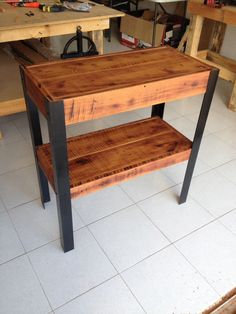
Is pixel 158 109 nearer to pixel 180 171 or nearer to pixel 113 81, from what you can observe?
pixel 180 171

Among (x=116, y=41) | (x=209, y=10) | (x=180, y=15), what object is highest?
(x=209, y=10)

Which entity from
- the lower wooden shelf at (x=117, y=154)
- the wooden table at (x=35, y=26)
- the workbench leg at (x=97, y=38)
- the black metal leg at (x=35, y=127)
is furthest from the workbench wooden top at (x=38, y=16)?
the lower wooden shelf at (x=117, y=154)

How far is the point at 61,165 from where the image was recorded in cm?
108

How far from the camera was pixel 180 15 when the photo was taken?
3881mm

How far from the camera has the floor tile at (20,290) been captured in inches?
45.7

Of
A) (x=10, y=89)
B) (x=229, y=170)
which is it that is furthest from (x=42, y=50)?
(x=229, y=170)

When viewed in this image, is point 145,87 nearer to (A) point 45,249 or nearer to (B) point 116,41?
(A) point 45,249

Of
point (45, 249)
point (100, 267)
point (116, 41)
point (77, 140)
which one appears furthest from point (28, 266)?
point (116, 41)

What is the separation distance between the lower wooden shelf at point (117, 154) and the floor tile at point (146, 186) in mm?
355

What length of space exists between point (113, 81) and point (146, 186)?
831mm

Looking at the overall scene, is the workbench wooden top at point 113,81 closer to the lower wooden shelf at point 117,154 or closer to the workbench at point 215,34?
the lower wooden shelf at point 117,154

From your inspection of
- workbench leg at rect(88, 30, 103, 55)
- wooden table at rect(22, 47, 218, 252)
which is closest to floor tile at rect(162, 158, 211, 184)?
wooden table at rect(22, 47, 218, 252)

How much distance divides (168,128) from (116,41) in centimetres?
304

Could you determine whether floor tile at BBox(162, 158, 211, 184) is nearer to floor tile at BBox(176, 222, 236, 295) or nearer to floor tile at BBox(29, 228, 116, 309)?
floor tile at BBox(176, 222, 236, 295)
